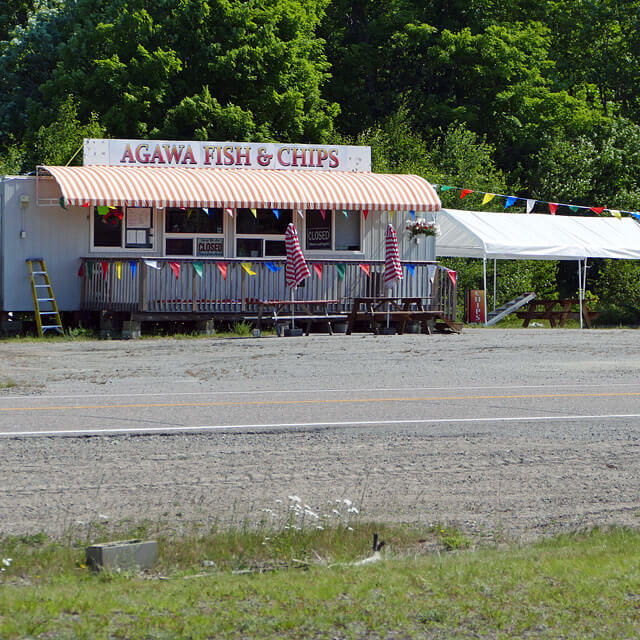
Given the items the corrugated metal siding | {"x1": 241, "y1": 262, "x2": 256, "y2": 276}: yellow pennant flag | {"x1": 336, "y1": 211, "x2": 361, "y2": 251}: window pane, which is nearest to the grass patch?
{"x1": 241, "y1": 262, "x2": 256, "y2": 276}: yellow pennant flag

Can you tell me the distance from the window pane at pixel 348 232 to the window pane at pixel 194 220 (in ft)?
9.61

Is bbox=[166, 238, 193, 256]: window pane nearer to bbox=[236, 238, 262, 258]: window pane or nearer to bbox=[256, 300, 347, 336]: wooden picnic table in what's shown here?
bbox=[236, 238, 262, 258]: window pane

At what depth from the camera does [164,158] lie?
26188 millimetres

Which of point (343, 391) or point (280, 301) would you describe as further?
point (280, 301)

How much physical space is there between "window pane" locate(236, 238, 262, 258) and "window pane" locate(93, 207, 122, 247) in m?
2.78

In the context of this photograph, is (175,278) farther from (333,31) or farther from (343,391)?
(333,31)

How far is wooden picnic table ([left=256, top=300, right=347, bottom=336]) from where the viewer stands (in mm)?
24000

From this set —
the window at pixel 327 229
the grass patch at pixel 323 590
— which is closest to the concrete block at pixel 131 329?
the window at pixel 327 229

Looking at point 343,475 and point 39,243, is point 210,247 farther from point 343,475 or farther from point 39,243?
point 343,475

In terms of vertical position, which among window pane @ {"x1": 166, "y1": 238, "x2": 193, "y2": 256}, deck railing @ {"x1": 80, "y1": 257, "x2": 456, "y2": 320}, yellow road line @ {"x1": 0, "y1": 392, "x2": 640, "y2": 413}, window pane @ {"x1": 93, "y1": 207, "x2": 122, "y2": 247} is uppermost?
window pane @ {"x1": 93, "y1": 207, "x2": 122, "y2": 247}

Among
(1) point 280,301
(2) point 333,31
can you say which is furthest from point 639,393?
(2) point 333,31

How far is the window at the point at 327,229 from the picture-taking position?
87.7ft

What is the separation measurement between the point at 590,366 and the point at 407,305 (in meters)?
8.22

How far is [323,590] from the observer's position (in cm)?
521
